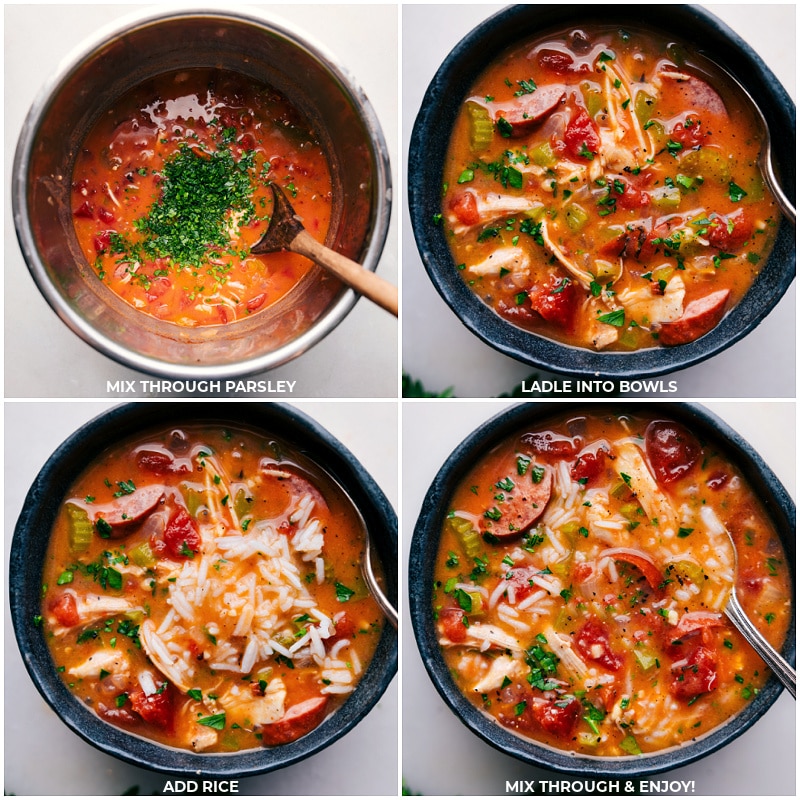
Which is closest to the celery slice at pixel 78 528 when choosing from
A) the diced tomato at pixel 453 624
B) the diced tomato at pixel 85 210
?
the diced tomato at pixel 85 210

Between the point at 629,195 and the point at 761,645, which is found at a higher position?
the point at 629,195

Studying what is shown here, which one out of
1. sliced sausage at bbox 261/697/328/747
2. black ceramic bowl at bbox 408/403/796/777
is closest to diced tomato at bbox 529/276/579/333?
black ceramic bowl at bbox 408/403/796/777

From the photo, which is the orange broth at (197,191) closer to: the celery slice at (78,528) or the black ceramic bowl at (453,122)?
the black ceramic bowl at (453,122)

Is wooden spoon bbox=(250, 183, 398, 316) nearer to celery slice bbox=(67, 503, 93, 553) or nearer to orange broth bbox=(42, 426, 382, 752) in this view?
orange broth bbox=(42, 426, 382, 752)

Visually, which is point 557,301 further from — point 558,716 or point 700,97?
point 558,716

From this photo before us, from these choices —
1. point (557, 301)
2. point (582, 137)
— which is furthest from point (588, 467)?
point (582, 137)

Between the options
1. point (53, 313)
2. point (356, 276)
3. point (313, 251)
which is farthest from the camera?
point (53, 313)

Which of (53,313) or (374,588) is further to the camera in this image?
(53,313)
